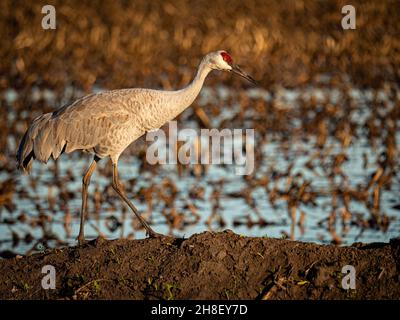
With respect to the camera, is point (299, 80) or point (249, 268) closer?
point (249, 268)

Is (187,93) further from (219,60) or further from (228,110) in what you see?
(228,110)

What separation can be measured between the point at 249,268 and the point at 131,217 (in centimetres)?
328

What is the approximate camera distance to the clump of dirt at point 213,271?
5.52 meters

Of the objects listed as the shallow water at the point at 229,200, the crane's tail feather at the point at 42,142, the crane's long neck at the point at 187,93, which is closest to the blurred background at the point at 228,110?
the shallow water at the point at 229,200

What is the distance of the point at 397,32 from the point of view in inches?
653

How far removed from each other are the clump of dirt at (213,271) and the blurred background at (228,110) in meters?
1.26

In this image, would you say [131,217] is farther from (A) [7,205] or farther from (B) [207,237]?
(B) [207,237]

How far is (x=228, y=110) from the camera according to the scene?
1298cm

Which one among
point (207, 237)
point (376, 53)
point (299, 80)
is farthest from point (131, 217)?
point (376, 53)

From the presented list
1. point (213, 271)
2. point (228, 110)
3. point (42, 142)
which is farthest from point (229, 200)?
point (228, 110)

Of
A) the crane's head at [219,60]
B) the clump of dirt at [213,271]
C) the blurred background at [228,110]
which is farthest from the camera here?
the blurred background at [228,110]

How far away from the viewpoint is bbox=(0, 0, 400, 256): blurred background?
8.59m

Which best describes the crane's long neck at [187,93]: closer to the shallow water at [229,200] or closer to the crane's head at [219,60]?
the crane's head at [219,60]
